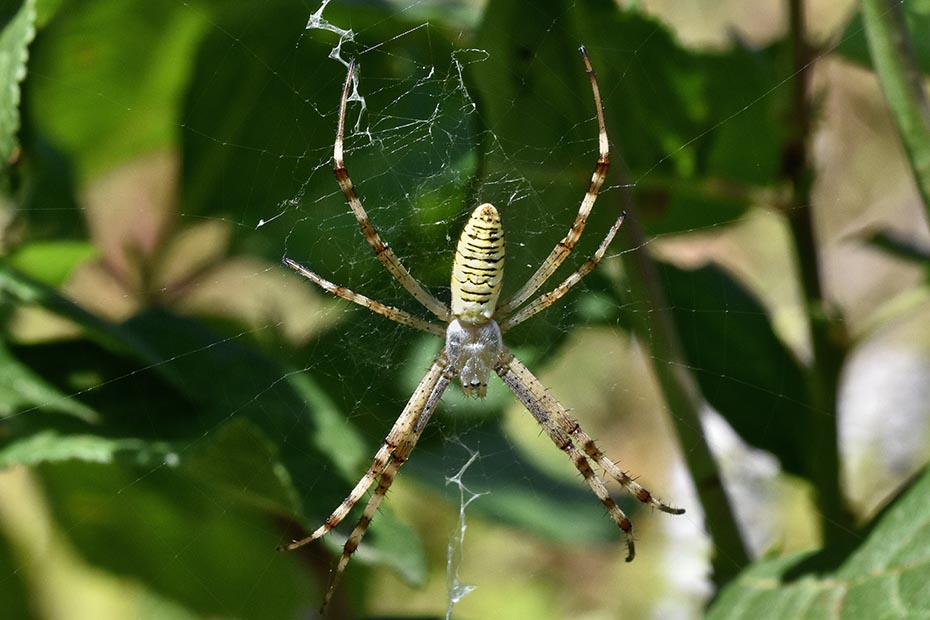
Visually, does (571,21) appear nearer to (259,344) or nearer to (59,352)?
(259,344)

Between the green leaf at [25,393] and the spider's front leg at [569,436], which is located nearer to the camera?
the green leaf at [25,393]

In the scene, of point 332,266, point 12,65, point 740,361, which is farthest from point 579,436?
point 12,65

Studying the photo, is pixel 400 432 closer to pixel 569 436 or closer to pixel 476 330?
pixel 476 330

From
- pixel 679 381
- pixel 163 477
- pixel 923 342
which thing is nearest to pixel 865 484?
pixel 923 342

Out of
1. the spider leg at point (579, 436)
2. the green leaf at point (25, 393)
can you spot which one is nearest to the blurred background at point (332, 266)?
the green leaf at point (25, 393)

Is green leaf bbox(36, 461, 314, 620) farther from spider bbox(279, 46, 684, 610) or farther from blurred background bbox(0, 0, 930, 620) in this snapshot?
spider bbox(279, 46, 684, 610)

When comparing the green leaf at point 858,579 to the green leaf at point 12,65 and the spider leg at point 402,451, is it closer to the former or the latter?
the spider leg at point 402,451
